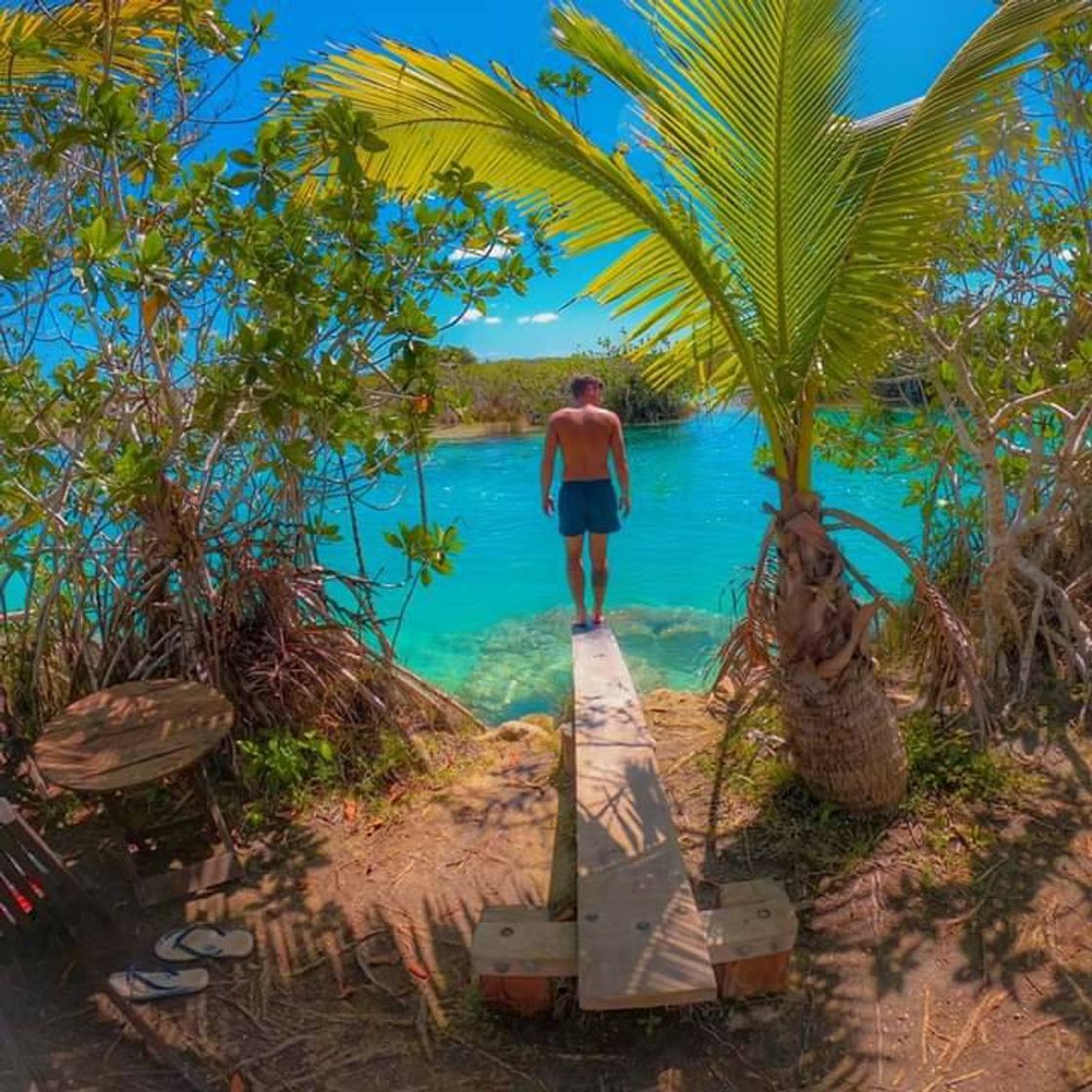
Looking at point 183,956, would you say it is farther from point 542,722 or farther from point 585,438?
point 585,438

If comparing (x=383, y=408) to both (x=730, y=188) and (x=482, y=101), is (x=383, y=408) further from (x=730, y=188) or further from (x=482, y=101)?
(x=730, y=188)

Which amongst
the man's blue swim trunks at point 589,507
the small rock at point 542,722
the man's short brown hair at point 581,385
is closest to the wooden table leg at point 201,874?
the small rock at point 542,722

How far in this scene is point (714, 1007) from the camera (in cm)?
224

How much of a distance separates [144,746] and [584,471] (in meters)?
2.98

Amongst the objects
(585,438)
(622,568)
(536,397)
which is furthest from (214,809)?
(536,397)

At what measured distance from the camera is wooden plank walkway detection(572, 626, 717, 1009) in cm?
198

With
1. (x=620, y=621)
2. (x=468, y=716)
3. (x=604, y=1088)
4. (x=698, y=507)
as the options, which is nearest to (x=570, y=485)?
(x=468, y=716)

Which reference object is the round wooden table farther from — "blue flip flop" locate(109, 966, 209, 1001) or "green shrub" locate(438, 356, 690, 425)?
"green shrub" locate(438, 356, 690, 425)

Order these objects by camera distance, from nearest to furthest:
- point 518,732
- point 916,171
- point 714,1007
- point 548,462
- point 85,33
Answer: point 714,1007, point 916,171, point 85,33, point 518,732, point 548,462

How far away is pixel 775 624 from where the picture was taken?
2.98 metres

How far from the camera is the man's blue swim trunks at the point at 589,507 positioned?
4938 millimetres

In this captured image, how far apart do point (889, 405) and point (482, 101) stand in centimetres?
405

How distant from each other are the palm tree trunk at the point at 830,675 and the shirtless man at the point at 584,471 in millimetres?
2073

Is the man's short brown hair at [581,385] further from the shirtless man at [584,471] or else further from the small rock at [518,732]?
the small rock at [518,732]
